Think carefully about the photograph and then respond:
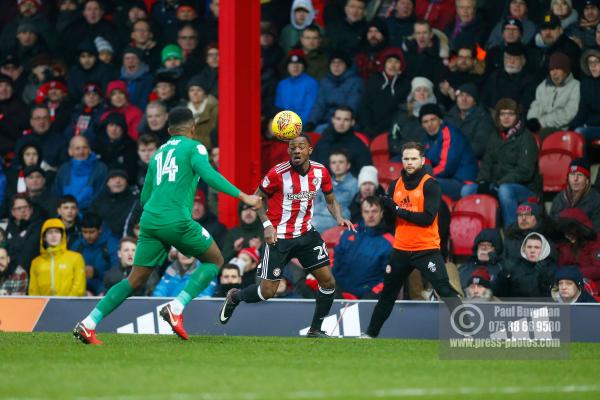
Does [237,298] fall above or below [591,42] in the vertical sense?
below

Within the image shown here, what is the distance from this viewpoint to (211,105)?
1725cm

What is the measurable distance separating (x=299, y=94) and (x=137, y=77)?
9.07 ft

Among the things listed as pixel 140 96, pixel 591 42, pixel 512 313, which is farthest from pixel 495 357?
pixel 140 96

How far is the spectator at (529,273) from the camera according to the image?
42.9ft

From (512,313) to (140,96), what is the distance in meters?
8.36

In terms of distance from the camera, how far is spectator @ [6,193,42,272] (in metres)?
16.1

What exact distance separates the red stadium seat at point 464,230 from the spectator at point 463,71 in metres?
2.11

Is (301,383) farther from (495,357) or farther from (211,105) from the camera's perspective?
(211,105)

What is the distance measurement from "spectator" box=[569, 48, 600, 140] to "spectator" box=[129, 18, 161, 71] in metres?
6.45

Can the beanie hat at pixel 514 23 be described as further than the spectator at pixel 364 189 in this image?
Yes

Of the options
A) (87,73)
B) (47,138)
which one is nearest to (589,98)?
(87,73)

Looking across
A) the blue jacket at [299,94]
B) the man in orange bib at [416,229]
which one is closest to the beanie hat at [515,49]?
the blue jacket at [299,94]

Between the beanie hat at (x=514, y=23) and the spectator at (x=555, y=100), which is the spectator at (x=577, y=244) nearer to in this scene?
the spectator at (x=555, y=100)

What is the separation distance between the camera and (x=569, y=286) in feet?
41.6
